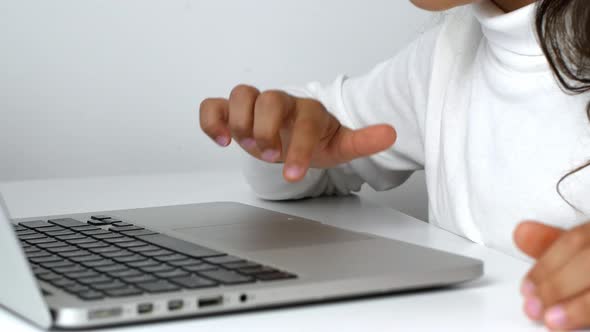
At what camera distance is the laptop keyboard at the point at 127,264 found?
1.62ft

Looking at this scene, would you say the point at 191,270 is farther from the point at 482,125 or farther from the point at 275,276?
the point at 482,125

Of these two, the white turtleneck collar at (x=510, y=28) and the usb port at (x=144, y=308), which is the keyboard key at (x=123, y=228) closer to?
the usb port at (x=144, y=308)

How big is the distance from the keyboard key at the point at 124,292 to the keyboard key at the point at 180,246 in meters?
0.09

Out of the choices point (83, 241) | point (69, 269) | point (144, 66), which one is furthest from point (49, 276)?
point (144, 66)

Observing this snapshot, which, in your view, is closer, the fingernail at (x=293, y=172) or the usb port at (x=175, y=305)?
the usb port at (x=175, y=305)

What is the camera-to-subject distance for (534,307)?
47 cm

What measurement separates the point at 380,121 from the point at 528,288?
1.97 feet

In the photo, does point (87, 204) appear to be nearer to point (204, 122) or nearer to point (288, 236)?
point (204, 122)

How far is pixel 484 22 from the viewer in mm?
851

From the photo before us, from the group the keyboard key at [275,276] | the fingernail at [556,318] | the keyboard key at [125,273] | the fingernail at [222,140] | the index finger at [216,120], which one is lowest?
the fingernail at [556,318]

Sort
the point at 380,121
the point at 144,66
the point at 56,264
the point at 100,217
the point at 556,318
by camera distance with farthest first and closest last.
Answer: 1. the point at 144,66
2. the point at 380,121
3. the point at 100,217
4. the point at 56,264
5. the point at 556,318

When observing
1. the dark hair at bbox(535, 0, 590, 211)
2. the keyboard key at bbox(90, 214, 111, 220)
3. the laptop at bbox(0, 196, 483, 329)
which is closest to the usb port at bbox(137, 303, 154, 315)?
the laptop at bbox(0, 196, 483, 329)

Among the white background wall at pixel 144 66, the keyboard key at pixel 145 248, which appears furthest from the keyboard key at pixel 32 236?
the white background wall at pixel 144 66

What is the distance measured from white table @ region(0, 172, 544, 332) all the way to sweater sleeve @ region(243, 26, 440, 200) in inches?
0.9
